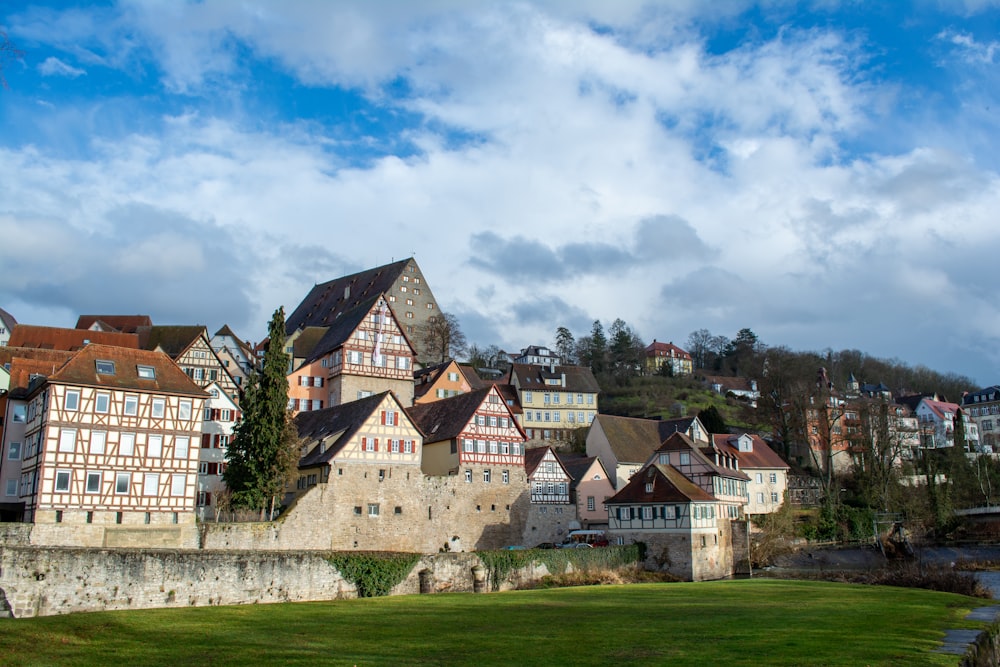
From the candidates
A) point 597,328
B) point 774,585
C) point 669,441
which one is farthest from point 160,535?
point 597,328

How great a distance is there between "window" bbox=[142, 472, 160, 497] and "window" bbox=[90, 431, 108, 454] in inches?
92.4

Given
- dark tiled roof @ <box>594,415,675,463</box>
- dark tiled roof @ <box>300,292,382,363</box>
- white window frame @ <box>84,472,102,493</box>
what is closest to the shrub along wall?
white window frame @ <box>84,472,102,493</box>

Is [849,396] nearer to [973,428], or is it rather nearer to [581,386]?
[581,386]

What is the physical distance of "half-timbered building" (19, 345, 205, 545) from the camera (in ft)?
123

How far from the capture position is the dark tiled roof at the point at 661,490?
1868 inches

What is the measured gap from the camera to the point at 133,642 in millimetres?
21016

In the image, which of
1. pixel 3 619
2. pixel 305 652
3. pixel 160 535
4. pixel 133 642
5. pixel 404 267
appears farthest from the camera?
pixel 404 267

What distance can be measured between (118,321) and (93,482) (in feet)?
139

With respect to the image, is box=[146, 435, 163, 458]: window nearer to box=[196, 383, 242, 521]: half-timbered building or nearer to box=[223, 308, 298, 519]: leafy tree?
box=[223, 308, 298, 519]: leafy tree

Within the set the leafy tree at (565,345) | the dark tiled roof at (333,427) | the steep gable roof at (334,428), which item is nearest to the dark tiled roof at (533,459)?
the steep gable roof at (334,428)

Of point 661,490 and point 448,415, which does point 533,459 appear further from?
point 661,490

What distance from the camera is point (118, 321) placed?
76438 mm

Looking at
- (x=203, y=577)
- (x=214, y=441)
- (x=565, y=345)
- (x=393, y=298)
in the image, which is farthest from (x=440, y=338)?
(x=203, y=577)

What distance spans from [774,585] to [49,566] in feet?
97.5
